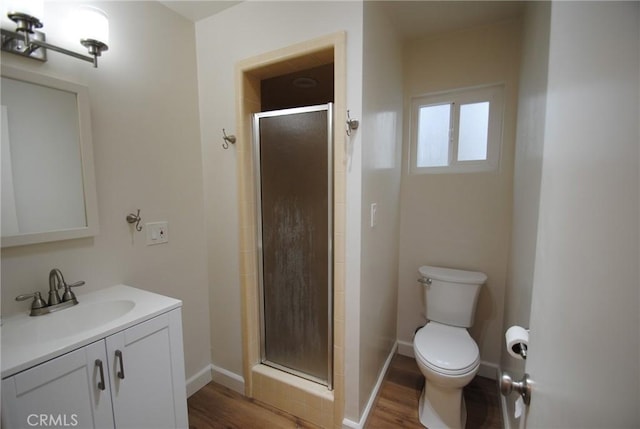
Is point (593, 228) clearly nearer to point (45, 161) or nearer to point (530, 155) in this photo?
point (530, 155)

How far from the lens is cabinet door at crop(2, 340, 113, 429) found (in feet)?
2.67

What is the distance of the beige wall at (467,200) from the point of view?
1.82 meters

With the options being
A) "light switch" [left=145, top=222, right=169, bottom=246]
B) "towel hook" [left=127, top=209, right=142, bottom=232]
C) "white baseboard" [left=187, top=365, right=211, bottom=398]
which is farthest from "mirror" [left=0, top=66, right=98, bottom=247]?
"white baseboard" [left=187, top=365, right=211, bottom=398]

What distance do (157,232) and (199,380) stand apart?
1144 mm

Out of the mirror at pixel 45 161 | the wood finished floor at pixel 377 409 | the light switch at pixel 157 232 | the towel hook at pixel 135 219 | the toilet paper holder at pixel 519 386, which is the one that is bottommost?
the wood finished floor at pixel 377 409

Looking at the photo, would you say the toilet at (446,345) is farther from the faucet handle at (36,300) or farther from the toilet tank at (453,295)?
the faucet handle at (36,300)

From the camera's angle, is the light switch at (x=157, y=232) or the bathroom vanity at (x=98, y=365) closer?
the bathroom vanity at (x=98, y=365)

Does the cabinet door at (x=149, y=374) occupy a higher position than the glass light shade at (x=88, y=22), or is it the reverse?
the glass light shade at (x=88, y=22)

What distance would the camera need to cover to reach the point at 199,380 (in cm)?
192

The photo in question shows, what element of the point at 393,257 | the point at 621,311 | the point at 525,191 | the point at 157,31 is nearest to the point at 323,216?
the point at 393,257

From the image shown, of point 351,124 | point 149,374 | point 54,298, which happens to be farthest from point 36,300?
point 351,124

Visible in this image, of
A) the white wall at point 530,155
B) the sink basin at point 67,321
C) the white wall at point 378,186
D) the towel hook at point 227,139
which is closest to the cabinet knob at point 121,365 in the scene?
the sink basin at point 67,321

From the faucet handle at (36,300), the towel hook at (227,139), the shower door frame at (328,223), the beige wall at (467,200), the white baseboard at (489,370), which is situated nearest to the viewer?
the faucet handle at (36,300)

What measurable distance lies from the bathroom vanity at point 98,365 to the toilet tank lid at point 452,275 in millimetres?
1667
